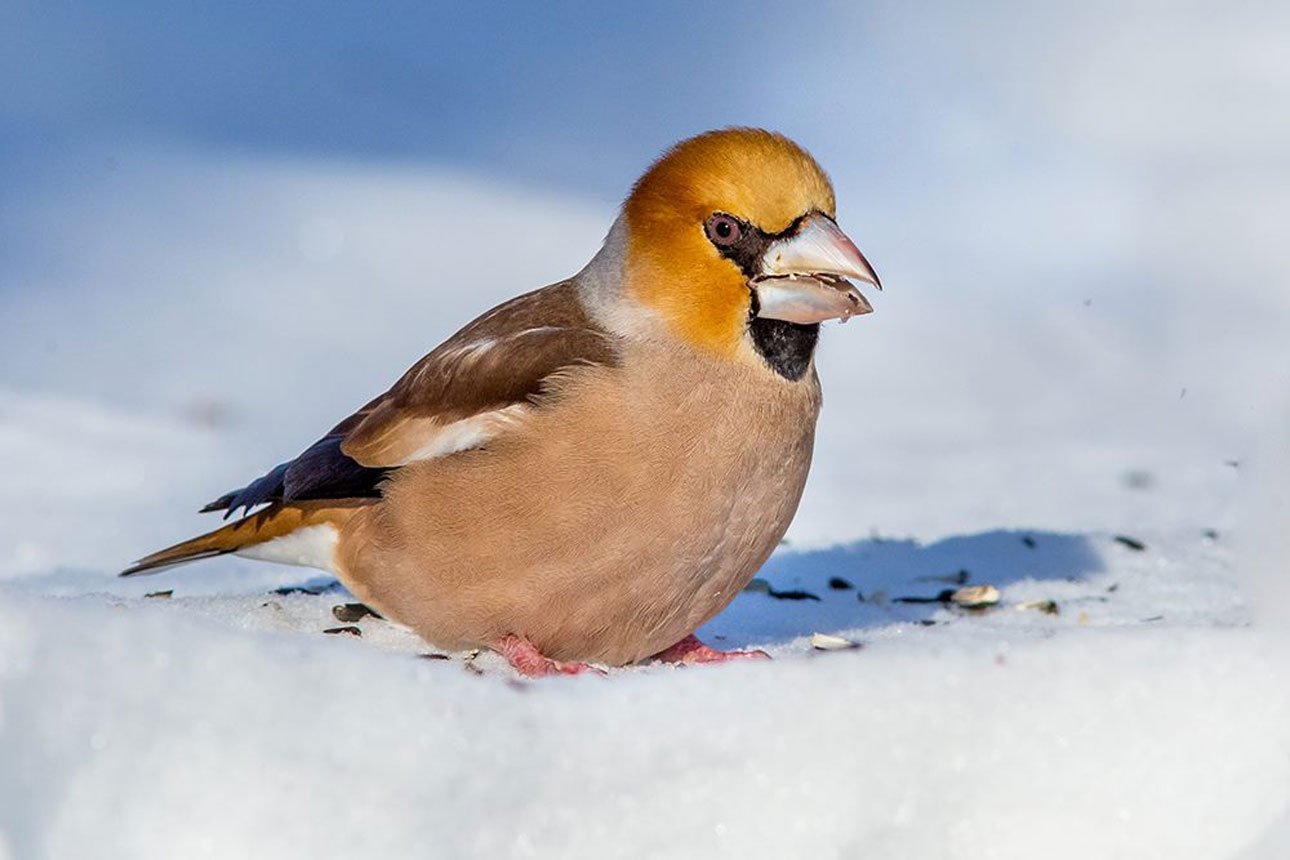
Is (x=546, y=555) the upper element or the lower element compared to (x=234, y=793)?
upper

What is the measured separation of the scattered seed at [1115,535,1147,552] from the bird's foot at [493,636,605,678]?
2.55m

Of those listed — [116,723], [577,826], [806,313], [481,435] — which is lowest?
[577,826]

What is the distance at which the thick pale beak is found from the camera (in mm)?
3775

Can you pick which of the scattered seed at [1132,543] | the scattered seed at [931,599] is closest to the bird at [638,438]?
the scattered seed at [931,599]

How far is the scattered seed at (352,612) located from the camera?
4.58 metres

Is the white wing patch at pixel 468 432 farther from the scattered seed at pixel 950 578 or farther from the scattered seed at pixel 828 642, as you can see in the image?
the scattered seed at pixel 950 578

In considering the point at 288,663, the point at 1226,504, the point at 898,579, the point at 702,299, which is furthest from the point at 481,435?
the point at 1226,504

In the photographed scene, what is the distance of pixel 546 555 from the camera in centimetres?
376

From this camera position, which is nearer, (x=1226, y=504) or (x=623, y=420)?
(x=623, y=420)

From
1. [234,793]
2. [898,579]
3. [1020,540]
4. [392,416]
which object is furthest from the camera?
[1020,540]

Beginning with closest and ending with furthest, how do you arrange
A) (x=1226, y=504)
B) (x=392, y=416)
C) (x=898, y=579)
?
(x=392, y=416), (x=898, y=579), (x=1226, y=504)

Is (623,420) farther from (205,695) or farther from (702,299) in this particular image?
(205,695)

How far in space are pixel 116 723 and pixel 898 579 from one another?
3.12 metres

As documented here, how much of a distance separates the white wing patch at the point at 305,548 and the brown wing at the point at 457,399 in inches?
3.6
